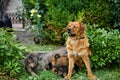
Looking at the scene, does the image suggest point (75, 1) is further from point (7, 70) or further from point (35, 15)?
point (7, 70)

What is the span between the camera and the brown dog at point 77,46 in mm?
5706

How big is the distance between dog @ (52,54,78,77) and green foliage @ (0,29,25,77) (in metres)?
0.59

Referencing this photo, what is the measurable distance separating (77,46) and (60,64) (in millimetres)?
516

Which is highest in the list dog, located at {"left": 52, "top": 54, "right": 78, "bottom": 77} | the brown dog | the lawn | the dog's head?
the dog's head

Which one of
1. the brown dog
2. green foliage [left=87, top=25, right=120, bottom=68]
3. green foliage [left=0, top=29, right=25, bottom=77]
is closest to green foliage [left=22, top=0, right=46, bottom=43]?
green foliage [left=0, top=29, right=25, bottom=77]

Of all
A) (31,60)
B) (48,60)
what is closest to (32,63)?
(31,60)

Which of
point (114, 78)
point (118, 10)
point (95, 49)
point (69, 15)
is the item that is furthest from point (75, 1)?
point (114, 78)

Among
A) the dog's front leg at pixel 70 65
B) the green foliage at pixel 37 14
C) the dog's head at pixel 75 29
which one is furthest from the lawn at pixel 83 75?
the green foliage at pixel 37 14

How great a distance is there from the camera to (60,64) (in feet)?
19.9

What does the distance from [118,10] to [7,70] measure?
3133 mm

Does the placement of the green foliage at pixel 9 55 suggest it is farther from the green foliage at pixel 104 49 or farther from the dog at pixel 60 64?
the green foliage at pixel 104 49

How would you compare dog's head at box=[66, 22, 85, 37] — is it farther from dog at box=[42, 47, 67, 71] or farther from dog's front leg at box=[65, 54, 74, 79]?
dog at box=[42, 47, 67, 71]

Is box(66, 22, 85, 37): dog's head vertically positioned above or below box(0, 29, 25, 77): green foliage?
above

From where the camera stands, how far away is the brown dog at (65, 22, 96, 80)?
225 inches
